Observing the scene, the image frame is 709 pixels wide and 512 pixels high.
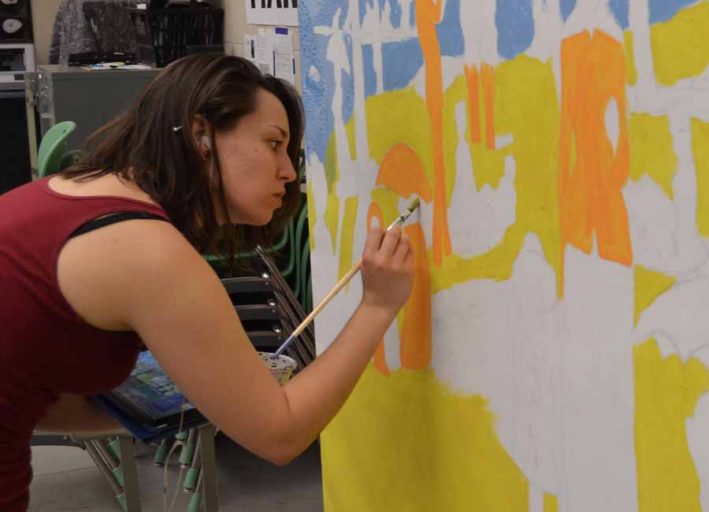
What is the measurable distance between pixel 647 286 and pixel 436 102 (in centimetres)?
41

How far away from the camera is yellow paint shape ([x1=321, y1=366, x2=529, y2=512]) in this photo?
3.98 ft

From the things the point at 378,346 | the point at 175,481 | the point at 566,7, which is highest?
the point at 566,7

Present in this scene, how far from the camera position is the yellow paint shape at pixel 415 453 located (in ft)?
3.98

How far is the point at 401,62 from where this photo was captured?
4.31ft

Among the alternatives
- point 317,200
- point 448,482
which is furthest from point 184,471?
point 448,482

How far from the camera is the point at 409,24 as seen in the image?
128 cm

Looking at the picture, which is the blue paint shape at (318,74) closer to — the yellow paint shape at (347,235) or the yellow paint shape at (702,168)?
the yellow paint shape at (347,235)

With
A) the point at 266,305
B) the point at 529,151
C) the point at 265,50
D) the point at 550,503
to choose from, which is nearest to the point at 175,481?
the point at 266,305

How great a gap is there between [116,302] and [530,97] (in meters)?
0.48

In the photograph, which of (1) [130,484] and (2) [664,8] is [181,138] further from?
(1) [130,484]

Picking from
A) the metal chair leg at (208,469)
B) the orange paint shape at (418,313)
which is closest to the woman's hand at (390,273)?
the orange paint shape at (418,313)

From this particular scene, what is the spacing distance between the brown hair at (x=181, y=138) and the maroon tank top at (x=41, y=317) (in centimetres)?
7

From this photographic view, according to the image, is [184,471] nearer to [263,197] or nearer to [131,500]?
[131,500]

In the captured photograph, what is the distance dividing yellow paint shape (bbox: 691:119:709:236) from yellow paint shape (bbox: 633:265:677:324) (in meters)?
0.06
